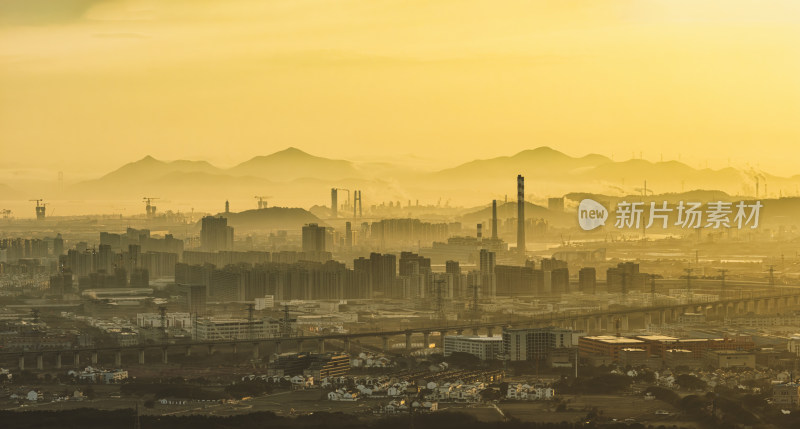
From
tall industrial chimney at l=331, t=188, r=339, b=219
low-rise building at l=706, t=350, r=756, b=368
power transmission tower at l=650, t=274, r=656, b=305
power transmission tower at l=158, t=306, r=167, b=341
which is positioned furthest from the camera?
tall industrial chimney at l=331, t=188, r=339, b=219

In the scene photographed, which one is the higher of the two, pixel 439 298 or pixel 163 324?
pixel 439 298

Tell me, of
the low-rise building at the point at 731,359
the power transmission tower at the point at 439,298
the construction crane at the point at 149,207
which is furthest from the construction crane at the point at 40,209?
the low-rise building at the point at 731,359

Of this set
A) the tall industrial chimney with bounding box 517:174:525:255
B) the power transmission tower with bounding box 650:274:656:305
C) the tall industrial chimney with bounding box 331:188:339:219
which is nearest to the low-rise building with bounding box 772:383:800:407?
the power transmission tower with bounding box 650:274:656:305

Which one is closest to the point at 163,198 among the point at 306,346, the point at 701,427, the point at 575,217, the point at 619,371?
the point at 575,217

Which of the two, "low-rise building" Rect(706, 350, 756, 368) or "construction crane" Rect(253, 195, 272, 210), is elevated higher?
"construction crane" Rect(253, 195, 272, 210)

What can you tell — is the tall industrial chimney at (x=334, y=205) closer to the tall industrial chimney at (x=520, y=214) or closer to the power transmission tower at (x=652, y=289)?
the tall industrial chimney at (x=520, y=214)

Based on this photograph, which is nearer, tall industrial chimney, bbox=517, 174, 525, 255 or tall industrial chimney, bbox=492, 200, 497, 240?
tall industrial chimney, bbox=517, 174, 525, 255

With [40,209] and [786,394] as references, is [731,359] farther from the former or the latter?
[40,209]

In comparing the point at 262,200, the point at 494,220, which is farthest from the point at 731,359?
the point at 262,200

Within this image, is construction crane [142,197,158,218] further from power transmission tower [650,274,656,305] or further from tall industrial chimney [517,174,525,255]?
power transmission tower [650,274,656,305]
